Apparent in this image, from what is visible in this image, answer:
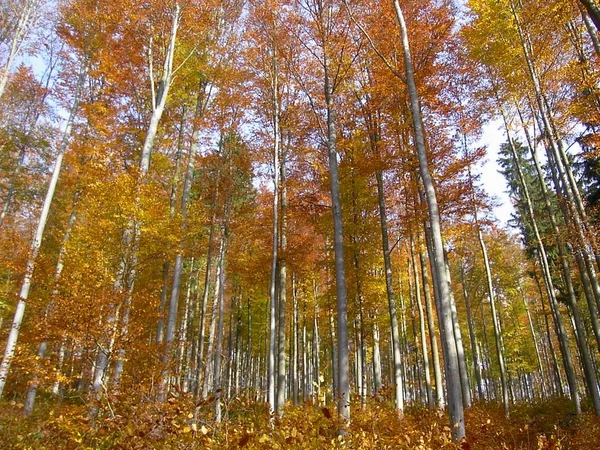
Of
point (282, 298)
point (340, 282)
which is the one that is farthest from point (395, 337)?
point (282, 298)

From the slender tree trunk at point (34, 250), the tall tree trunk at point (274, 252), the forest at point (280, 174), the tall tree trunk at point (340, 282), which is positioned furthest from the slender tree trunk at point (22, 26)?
the tall tree trunk at point (340, 282)

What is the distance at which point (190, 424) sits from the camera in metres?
4.10

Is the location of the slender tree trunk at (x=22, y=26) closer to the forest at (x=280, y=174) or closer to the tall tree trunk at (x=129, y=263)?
the forest at (x=280, y=174)

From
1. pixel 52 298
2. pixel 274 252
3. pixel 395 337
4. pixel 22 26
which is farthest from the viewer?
pixel 22 26

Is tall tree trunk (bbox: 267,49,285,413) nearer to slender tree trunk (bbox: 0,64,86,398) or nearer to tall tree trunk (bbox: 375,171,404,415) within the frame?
tall tree trunk (bbox: 375,171,404,415)

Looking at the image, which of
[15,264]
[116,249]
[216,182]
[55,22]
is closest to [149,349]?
[116,249]

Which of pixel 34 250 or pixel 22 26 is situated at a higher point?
pixel 22 26

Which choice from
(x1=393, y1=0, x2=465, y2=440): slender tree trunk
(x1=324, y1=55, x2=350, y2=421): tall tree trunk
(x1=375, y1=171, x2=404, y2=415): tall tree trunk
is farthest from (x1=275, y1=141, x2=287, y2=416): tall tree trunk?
(x1=393, y1=0, x2=465, y2=440): slender tree trunk

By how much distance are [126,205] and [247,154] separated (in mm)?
8231

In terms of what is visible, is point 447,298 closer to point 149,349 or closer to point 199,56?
point 149,349

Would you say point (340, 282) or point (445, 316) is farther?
point (340, 282)

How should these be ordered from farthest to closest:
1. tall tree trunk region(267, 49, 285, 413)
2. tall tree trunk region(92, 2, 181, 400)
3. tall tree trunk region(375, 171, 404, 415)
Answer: tall tree trunk region(267, 49, 285, 413) → tall tree trunk region(375, 171, 404, 415) → tall tree trunk region(92, 2, 181, 400)

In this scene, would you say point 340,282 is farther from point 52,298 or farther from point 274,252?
point 52,298

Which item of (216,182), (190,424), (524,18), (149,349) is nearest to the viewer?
(190,424)
